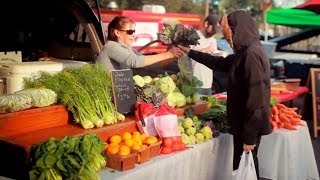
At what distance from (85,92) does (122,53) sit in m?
0.72

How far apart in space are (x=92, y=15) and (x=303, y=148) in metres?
3.57

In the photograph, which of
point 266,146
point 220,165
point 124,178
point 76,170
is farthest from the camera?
point 266,146

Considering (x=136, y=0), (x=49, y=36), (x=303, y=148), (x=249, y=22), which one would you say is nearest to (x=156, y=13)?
(x=49, y=36)

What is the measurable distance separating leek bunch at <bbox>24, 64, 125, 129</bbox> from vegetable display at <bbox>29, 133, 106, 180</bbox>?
0.48 m

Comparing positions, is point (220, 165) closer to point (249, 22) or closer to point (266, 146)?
point (266, 146)

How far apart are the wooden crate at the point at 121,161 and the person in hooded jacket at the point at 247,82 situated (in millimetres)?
1021

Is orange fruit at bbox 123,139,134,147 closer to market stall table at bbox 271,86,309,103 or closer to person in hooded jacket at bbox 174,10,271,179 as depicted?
person in hooded jacket at bbox 174,10,271,179

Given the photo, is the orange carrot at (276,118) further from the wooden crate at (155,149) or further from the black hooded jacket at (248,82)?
Answer: the wooden crate at (155,149)

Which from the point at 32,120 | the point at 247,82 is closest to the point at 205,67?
the point at 247,82

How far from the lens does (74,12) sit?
6047 millimetres

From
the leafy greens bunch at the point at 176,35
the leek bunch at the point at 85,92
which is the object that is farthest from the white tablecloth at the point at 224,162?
the leafy greens bunch at the point at 176,35

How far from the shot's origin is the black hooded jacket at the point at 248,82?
313 cm

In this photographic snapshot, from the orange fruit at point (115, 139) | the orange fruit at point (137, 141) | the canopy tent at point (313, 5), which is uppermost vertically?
the canopy tent at point (313, 5)

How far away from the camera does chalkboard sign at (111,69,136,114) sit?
3357 millimetres
